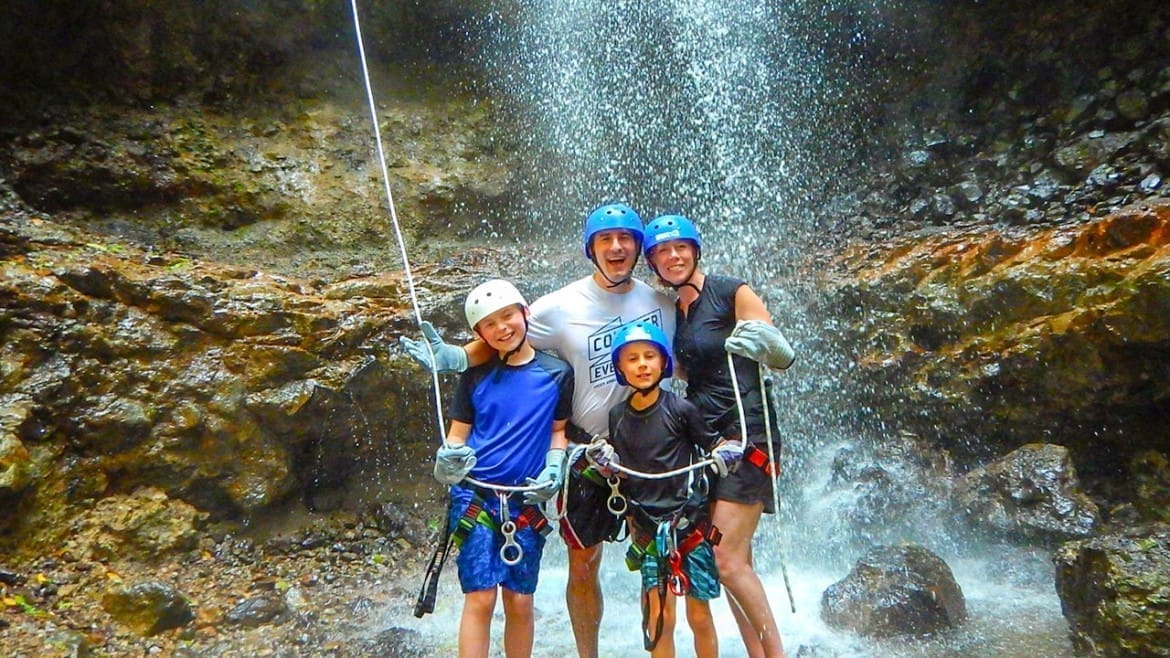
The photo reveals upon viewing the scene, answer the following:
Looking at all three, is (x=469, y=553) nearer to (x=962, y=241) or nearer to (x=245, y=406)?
(x=245, y=406)

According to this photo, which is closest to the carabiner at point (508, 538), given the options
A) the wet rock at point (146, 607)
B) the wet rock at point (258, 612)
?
the wet rock at point (258, 612)

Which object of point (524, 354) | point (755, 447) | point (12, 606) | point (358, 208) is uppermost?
point (358, 208)

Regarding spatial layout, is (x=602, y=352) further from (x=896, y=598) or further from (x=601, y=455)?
(x=896, y=598)

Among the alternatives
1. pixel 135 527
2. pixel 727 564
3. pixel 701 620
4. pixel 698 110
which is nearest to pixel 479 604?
pixel 701 620

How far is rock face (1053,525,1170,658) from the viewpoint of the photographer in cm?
339

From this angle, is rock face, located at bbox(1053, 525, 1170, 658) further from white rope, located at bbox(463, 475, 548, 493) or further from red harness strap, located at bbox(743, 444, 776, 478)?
white rope, located at bbox(463, 475, 548, 493)

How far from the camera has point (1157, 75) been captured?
22.3 ft

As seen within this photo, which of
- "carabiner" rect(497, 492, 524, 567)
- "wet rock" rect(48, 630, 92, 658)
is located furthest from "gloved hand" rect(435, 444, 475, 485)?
"wet rock" rect(48, 630, 92, 658)

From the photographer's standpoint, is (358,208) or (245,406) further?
(358,208)

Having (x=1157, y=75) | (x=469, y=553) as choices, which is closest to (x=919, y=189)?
(x=1157, y=75)

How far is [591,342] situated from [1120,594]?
2.90m

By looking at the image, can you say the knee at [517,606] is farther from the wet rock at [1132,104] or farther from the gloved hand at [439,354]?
A: the wet rock at [1132,104]

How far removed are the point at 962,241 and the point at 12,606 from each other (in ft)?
25.0

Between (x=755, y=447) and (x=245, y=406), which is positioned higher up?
(x=755, y=447)
